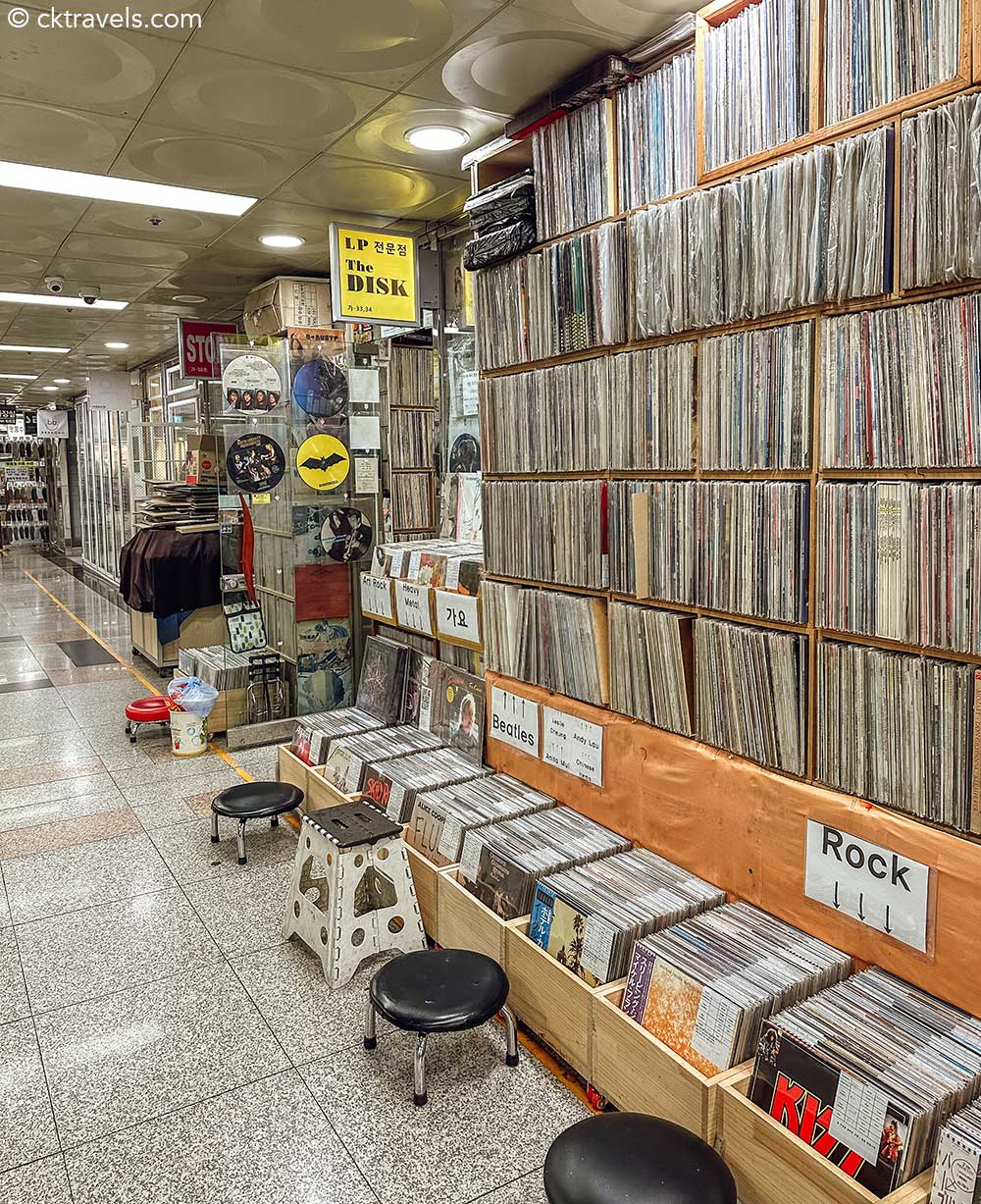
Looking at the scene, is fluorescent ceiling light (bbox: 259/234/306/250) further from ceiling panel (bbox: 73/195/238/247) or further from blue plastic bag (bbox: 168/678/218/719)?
blue plastic bag (bbox: 168/678/218/719)

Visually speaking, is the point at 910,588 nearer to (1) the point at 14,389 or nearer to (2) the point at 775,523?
(2) the point at 775,523

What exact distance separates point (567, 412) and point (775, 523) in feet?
3.24

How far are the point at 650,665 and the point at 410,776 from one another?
1.21 m

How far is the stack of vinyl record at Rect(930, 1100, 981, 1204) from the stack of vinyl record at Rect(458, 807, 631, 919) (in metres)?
1.24

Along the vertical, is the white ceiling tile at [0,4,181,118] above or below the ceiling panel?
below

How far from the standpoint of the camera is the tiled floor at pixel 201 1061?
2.11 meters

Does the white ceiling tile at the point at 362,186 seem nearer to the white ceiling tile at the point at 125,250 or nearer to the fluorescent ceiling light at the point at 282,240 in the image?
the fluorescent ceiling light at the point at 282,240

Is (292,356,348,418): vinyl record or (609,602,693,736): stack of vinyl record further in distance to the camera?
(292,356,348,418): vinyl record

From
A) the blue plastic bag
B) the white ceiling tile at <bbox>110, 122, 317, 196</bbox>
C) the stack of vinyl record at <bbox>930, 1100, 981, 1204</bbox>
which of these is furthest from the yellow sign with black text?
the stack of vinyl record at <bbox>930, 1100, 981, 1204</bbox>

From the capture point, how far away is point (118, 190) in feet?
13.2

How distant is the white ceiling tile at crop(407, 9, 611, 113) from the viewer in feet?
8.48

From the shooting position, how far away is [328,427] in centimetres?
518

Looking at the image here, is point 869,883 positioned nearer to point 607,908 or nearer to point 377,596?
point 607,908

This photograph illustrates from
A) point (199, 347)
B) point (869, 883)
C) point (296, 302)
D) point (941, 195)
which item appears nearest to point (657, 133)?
point (941, 195)
